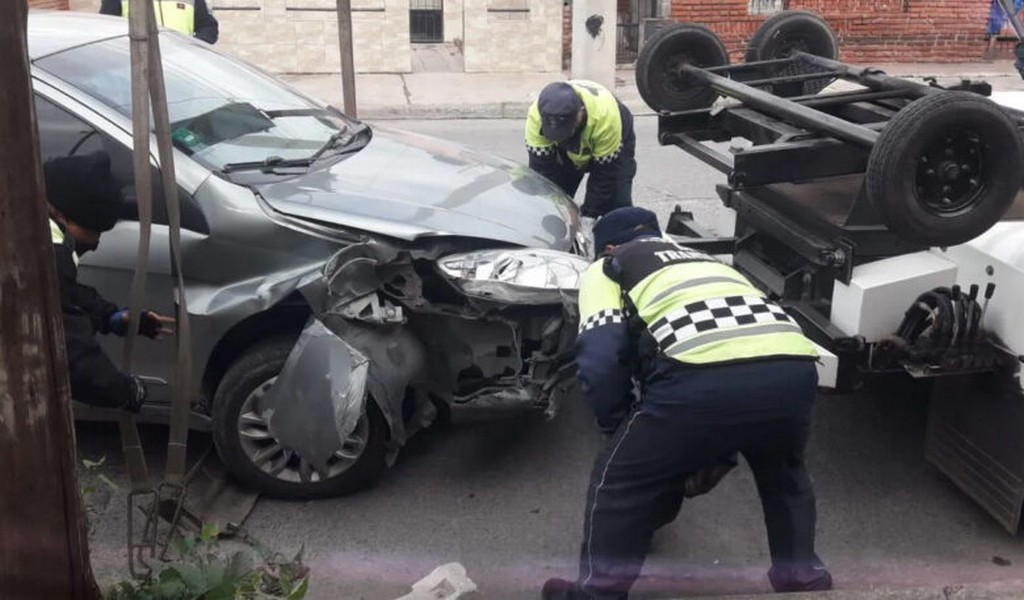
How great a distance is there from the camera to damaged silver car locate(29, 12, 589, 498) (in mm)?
3898

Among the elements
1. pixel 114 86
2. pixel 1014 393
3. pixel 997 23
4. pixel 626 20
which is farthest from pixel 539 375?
pixel 997 23

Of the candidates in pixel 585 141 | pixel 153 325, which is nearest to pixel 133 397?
pixel 153 325

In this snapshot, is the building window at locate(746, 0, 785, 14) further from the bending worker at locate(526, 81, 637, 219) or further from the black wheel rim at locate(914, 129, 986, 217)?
the black wheel rim at locate(914, 129, 986, 217)

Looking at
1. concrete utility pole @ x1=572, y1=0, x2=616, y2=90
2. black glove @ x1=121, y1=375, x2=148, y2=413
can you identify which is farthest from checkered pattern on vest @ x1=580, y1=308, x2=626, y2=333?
concrete utility pole @ x1=572, y1=0, x2=616, y2=90

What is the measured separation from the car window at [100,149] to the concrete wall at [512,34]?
38.0ft

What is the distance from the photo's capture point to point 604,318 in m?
3.23

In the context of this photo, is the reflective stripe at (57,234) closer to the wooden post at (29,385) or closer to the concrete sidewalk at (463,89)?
the wooden post at (29,385)

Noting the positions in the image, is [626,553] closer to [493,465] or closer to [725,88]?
[493,465]

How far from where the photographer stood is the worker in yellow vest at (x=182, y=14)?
8.02m

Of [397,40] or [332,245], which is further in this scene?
[397,40]

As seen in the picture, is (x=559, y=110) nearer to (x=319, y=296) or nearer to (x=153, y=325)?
(x=319, y=296)

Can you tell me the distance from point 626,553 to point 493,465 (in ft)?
4.25

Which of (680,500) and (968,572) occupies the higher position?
(680,500)

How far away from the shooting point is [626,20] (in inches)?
652
